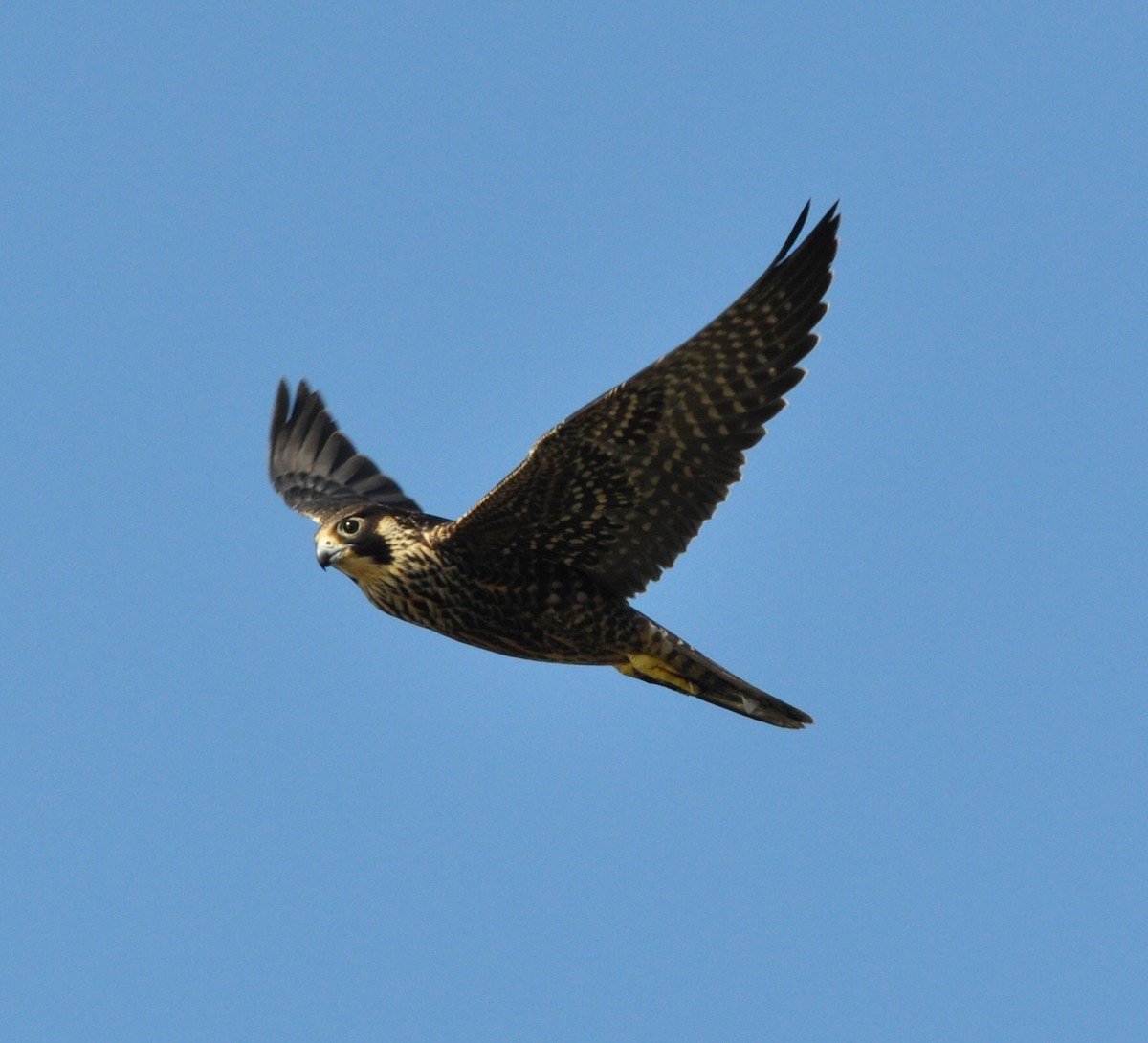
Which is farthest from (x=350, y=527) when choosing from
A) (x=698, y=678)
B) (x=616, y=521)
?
(x=698, y=678)

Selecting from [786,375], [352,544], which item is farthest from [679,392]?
[352,544]

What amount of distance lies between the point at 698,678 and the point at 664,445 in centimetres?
173

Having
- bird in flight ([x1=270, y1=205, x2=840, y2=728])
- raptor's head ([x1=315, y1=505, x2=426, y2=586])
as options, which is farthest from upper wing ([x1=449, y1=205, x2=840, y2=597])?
raptor's head ([x1=315, y1=505, x2=426, y2=586])

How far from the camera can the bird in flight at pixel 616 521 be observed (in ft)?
34.7

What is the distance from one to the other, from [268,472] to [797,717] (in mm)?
4984

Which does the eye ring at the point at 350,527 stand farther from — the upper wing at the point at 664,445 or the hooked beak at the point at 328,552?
the upper wing at the point at 664,445

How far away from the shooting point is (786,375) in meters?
10.7

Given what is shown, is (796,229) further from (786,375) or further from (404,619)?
(404,619)

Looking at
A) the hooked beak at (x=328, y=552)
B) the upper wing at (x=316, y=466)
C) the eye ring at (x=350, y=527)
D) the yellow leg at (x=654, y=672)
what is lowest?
the hooked beak at (x=328, y=552)

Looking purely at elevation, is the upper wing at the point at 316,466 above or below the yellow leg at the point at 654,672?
above

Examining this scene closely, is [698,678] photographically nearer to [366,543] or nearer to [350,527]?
[366,543]

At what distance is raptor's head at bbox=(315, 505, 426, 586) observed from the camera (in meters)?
11.5

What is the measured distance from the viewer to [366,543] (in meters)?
11.5

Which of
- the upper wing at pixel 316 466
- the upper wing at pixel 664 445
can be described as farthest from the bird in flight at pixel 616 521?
the upper wing at pixel 316 466
